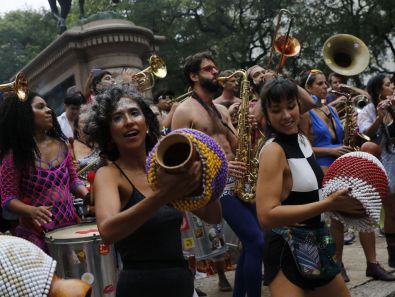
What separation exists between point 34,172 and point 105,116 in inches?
50.0

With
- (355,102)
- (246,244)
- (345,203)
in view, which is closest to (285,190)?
(345,203)

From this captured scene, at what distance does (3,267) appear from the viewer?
120 cm

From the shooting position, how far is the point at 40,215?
3.58 metres

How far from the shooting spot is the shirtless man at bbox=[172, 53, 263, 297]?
4.40 metres

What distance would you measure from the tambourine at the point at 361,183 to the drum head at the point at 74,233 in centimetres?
161

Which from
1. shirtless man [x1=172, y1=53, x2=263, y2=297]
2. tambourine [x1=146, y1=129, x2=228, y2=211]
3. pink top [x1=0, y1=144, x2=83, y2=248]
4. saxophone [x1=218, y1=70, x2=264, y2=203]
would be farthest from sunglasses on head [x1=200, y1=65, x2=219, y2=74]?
tambourine [x1=146, y1=129, x2=228, y2=211]

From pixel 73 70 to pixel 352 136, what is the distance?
6889mm

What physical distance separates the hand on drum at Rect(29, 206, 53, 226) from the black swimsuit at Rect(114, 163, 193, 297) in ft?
3.73

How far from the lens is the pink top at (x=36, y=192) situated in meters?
3.80

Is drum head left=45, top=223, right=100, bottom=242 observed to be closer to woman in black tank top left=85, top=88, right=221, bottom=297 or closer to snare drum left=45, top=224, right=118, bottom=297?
snare drum left=45, top=224, right=118, bottom=297

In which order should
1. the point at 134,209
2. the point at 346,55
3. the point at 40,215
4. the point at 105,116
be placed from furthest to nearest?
the point at 346,55 → the point at 40,215 → the point at 105,116 → the point at 134,209

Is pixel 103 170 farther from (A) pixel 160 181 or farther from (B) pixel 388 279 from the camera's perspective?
(B) pixel 388 279

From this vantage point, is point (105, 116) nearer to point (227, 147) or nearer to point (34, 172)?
point (34, 172)

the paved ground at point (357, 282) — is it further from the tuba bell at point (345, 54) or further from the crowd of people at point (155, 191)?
the tuba bell at point (345, 54)
